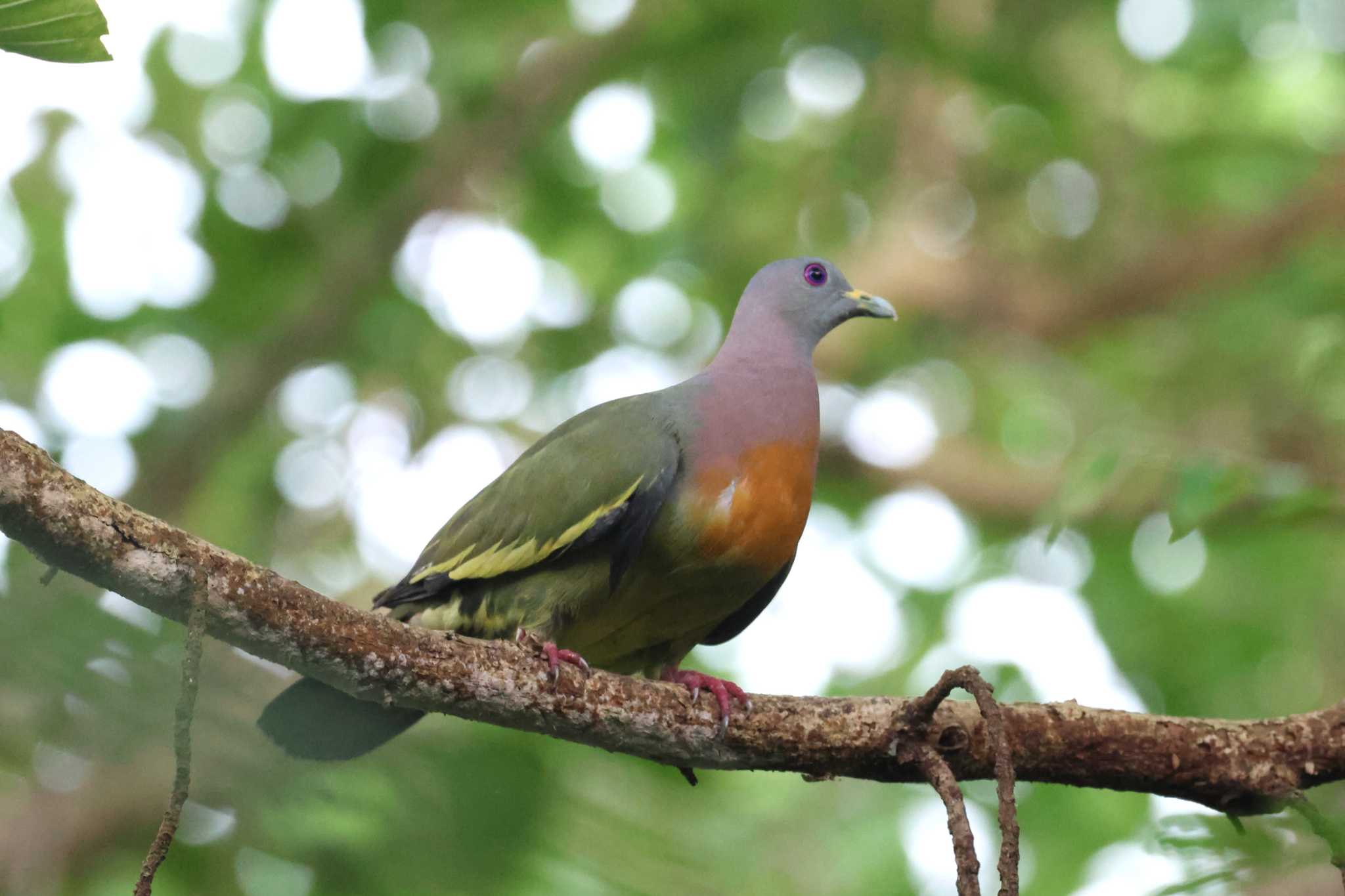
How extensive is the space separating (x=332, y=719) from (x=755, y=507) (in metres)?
1.42

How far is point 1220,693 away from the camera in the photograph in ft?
24.8

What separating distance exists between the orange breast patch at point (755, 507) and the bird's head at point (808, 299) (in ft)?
3.12

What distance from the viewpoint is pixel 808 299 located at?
16.7ft

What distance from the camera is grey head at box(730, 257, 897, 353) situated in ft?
16.2

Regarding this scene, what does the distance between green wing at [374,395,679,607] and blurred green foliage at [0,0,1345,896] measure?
85 centimetres

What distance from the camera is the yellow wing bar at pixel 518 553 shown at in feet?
12.9

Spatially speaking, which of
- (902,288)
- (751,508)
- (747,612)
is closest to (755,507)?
(751,508)

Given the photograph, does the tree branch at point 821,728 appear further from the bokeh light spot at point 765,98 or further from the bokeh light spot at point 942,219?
the bokeh light spot at point 942,219

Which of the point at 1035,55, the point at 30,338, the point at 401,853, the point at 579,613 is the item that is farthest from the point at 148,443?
the point at 401,853

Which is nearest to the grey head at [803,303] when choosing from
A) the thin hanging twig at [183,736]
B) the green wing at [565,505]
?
the green wing at [565,505]

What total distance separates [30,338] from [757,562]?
4.44 meters

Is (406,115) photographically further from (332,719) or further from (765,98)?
(332,719)

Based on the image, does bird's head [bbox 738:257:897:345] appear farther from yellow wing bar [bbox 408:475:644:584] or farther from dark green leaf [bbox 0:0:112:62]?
dark green leaf [bbox 0:0:112:62]

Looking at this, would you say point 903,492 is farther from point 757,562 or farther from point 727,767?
point 727,767
